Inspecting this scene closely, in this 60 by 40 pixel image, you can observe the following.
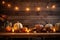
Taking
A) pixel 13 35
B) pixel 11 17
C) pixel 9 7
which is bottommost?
pixel 13 35

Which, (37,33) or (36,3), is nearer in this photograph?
(37,33)

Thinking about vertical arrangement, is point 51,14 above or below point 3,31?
above

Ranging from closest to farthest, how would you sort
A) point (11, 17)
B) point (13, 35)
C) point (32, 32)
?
point (13, 35)
point (32, 32)
point (11, 17)

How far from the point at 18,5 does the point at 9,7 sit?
0.56 feet

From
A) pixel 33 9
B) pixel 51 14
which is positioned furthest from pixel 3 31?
pixel 51 14

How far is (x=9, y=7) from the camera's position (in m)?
2.61

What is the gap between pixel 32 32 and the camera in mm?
2273

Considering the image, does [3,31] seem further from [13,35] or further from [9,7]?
[9,7]

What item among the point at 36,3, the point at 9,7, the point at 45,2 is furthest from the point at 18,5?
the point at 45,2

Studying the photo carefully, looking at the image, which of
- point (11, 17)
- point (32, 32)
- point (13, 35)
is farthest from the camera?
point (11, 17)

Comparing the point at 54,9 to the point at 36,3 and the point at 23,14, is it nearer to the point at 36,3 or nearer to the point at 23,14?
the point at 36,3

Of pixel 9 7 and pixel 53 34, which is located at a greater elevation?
pixel 9 7

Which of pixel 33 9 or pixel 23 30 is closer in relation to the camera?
pixel 23 30

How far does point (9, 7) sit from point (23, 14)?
0.29 metres
